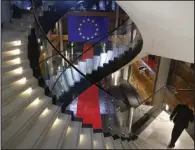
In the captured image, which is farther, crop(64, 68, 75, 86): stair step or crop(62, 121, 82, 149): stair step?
crop(64, 68, 75, 86): stair step

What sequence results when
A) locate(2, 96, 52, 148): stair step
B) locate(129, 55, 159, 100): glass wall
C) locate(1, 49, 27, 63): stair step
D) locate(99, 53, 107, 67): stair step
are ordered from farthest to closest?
locate(129, 55, 159, 100): glass wall → locate(99, 53, 107, 67): stair step → locate(1, 49, 27, 63): stair step → locate(2, 96, 52, 148): stair step

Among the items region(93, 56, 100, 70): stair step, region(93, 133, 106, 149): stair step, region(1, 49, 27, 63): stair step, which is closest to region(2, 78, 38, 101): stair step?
region(1, 49, 27, 63): stair step

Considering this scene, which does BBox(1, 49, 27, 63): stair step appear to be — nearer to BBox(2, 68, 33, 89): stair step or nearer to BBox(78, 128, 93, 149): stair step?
BBox(2, 68, 33, 89): stair step

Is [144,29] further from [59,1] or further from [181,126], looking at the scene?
[59,1]

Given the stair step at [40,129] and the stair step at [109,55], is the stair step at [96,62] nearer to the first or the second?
the stair step at [109,55]

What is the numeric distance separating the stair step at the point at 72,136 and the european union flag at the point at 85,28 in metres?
3.07

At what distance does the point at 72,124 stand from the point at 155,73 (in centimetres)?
558

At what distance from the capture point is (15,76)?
152 inches

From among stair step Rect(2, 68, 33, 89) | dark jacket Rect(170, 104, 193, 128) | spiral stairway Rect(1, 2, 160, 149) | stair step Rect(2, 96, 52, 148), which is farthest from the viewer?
dark jacket Rect(170, 104, 193, 128)

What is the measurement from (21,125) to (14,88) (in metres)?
0.91

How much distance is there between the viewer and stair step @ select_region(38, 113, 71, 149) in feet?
9.75

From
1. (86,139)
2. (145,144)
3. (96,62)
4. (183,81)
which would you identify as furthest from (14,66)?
(183,81)

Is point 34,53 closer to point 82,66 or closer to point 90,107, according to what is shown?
point 82,66

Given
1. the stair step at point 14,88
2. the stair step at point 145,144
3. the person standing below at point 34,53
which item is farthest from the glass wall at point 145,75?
the stair step at point 14,88
